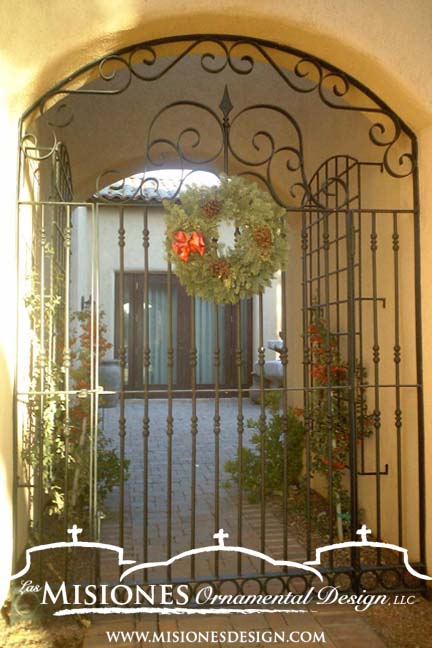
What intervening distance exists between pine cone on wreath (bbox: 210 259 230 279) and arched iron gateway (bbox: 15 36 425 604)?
10.1 inches

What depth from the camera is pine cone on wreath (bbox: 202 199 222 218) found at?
2.96 m

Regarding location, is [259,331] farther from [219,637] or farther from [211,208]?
[219,637]

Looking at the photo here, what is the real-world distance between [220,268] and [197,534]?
7.12 feet

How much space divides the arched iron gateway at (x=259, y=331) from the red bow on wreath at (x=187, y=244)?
19cm

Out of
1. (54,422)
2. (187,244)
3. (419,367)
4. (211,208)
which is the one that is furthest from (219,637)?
(211,208)

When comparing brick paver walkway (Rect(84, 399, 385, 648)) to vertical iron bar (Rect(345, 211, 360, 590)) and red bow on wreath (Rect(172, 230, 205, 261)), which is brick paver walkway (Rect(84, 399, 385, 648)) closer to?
vertical iron bar (Rect(345, 211, 360, 590))

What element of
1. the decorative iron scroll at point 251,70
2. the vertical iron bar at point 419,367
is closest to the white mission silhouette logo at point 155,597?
the vertical iron bar at point 419,367

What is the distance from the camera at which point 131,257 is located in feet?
37.4

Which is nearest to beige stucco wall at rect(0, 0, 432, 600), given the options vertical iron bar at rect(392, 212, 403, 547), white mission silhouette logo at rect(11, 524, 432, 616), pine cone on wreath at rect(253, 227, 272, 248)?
vertical iron bar at rect(392, 212, 403, 547)

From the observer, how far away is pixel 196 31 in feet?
10.2

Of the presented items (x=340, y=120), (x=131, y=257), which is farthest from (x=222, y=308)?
(x=340, y=120)

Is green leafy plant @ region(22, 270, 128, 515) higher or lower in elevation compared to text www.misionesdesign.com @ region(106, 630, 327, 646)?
higher

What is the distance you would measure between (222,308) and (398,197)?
8.40m

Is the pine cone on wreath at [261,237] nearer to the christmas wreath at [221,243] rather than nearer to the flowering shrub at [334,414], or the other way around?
A: the christmas wreath at [221,243]
